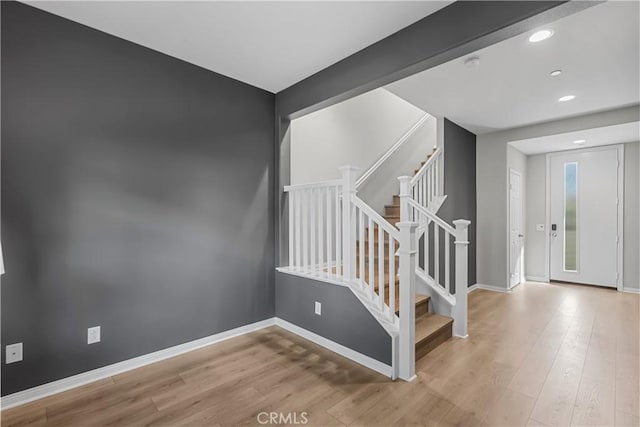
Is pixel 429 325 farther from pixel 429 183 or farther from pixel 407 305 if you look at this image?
pixel 429 183

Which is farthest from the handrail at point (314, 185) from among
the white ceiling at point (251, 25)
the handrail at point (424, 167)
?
the handrail at point (424, 167)

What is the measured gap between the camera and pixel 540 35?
236 centimetres

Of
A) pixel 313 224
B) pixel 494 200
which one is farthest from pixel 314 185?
pixel 494 200

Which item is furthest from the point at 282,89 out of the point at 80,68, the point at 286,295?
the point at 286,295

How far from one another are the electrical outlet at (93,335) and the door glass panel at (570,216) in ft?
21.6

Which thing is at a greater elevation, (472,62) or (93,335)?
(472,62)

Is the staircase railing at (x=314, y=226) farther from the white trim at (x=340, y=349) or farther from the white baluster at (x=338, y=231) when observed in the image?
the white trim at (x=340, y=349)

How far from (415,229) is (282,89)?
2.12 m

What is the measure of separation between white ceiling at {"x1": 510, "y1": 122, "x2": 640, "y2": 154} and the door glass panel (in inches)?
17.0

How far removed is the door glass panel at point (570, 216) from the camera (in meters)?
5.12

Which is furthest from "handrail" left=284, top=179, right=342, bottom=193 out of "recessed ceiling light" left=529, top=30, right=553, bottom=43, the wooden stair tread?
"recessed ceiling light" left=529, top=30, right=553, bottom=43

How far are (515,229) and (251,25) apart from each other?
5.09 m

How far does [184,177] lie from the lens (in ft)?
8.87

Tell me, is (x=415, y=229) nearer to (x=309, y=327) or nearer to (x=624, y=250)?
(x=309, y=327)
